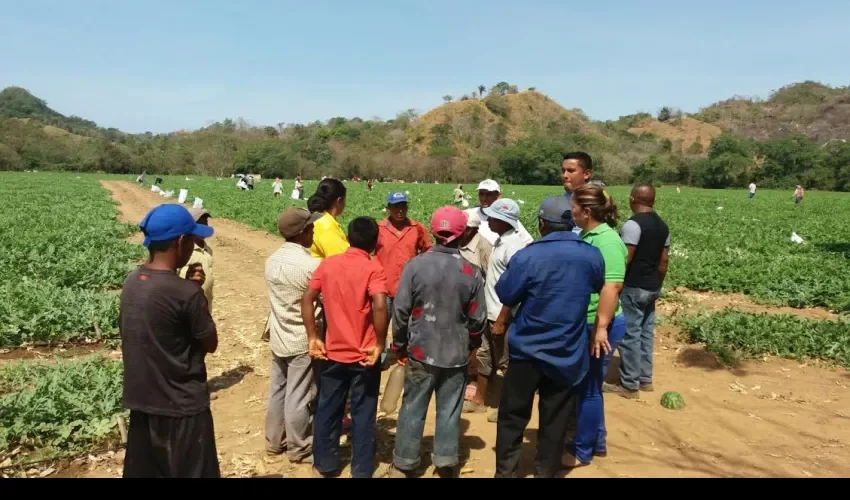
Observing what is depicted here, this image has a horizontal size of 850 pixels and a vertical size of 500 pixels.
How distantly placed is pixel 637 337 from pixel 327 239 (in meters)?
→ 3.17

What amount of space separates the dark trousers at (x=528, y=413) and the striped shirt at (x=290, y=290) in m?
1.55

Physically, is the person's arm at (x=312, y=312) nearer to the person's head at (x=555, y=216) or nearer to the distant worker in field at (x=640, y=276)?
the person's head at (x=555, y=216)

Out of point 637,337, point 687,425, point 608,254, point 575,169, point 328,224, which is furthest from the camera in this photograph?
point 637,337

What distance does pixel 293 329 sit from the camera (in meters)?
4.11

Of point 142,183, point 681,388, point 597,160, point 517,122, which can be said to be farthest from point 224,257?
point 517,122

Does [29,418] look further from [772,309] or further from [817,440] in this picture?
[772,309]

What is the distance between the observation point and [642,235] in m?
5.16

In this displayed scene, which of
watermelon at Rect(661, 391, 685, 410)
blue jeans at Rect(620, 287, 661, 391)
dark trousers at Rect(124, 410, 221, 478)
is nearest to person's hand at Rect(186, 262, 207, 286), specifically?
dark trousers at Rect(124, 410, 221, 478)

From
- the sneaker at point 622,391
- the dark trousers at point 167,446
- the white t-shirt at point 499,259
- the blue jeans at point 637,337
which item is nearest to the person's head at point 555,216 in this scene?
the white t-shirt at point 499,259

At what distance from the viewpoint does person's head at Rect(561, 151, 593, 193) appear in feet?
15.9

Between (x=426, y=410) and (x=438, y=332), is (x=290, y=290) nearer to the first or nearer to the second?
(x=438, y=332)

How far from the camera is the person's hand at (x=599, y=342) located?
390cm

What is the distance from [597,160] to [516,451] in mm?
74547

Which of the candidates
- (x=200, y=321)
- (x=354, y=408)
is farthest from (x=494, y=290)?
(x=200, y=321)
